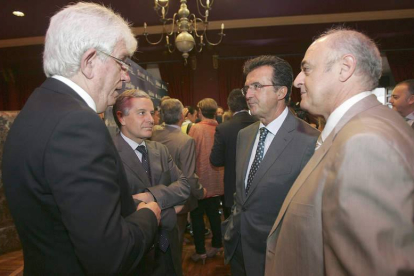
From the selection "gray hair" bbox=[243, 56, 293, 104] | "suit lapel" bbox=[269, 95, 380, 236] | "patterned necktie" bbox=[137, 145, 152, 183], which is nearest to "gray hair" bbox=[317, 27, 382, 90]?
"suit lapel" bbox=[269, 95, 380, 236]

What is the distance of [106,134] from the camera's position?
0.81 meters

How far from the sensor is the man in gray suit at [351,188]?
0.72m

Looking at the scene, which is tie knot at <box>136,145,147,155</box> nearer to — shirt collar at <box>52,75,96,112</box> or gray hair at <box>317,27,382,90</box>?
shirt collar at <box>52,75,96,112</box>

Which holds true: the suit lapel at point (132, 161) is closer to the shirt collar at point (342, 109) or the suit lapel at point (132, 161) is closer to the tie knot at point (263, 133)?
the tie knot at point (263, 133)

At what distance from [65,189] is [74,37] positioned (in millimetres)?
485

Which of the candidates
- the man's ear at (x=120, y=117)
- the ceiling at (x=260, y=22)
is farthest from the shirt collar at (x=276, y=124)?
the ceiling at (x=260, y=22)

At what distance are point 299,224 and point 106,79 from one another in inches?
33.8

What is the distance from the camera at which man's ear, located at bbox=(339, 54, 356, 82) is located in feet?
3.55

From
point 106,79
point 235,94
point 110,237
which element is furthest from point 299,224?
point 235,94

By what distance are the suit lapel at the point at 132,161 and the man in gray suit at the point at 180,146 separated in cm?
105

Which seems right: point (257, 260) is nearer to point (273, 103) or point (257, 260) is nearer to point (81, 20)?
point (273, 103)

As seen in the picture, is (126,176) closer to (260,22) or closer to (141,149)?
(141,149)

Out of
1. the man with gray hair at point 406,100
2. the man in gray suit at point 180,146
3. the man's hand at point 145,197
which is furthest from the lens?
the man with gray hair at point 406,100

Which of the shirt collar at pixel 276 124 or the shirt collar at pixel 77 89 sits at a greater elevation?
the shirt collar at pixel 77 89
